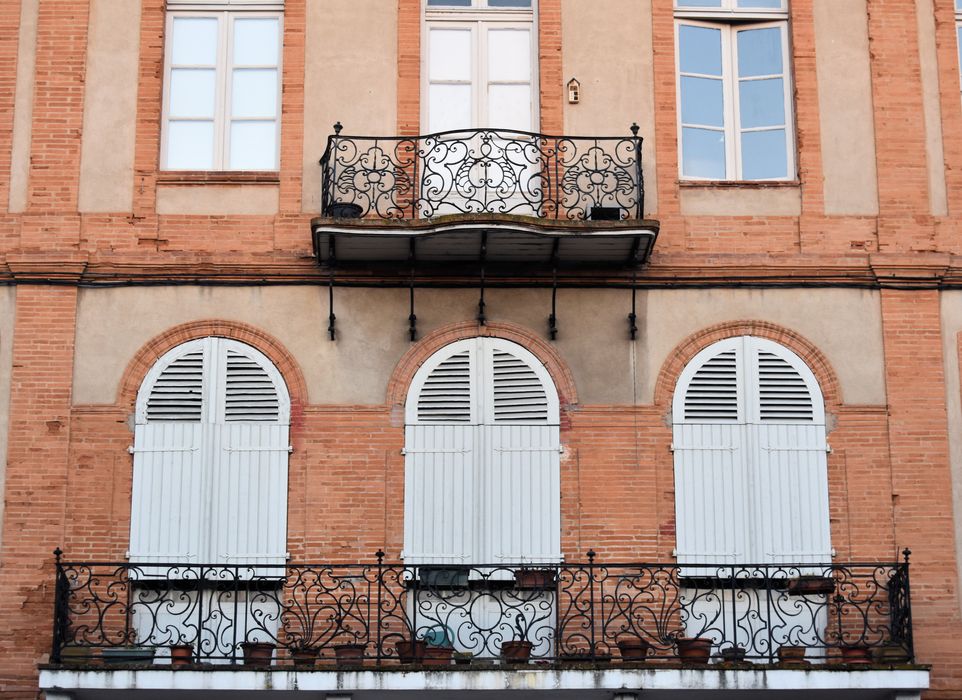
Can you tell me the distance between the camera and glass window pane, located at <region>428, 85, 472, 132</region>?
17.3 m

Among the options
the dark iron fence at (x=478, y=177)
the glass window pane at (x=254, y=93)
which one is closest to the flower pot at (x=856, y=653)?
the dark iron fence at (x=478, y=177)

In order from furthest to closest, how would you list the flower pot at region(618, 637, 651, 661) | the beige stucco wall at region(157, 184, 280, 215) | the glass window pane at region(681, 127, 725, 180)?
the glass window pane at region(681, 127, 725, 180)
the beige stucco wall at region(157, 184, 280, 215)
the flower pot at region(618, 637, 651, 661)

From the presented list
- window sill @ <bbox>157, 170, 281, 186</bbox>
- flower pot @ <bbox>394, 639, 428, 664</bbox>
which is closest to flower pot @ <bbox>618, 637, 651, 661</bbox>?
flower pot @ <bbox>394, 639, 428, 664</bbox>

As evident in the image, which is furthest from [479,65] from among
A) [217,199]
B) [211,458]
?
[211,458]

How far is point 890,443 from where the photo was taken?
645 inches

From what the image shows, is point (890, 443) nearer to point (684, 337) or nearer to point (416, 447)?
point (684, 337)

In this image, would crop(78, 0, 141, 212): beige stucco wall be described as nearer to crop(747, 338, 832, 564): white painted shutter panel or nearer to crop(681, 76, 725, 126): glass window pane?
crop(681, 76, 725, 126): glass window pane

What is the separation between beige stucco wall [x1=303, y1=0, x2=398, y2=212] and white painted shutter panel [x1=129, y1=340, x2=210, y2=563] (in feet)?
6.77

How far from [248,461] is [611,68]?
5.37 metres

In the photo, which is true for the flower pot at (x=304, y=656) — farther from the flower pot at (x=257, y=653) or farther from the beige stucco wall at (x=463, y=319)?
the beige stucco wall at (x=463, y=319)

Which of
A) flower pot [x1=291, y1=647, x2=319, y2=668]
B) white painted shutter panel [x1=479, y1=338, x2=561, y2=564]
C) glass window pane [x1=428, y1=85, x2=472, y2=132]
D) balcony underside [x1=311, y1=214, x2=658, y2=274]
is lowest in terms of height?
flower pot [x1=291, y1=647, x2=319, y2=668]

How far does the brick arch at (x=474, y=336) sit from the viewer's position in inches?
649

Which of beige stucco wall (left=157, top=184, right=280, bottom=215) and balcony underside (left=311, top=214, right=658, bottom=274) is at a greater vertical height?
beige stucco wall (left=157, top=184, right=280, bottom=215)

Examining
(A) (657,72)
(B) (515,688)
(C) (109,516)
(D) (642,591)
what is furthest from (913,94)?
(C) (109,516)
